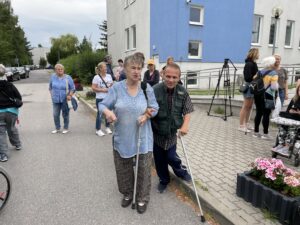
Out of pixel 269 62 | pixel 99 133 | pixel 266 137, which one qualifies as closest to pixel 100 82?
pixel 99 133

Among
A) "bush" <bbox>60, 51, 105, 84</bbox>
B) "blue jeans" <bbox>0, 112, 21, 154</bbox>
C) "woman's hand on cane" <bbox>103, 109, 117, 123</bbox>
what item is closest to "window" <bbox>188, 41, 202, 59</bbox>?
"bush" <bbox>60, 51, 105, 84</bbox>

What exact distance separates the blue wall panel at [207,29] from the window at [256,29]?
75 centimetres

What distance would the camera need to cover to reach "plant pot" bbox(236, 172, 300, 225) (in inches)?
111

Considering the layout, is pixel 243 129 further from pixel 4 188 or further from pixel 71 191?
pixel 4 188

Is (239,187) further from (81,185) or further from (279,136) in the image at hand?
Result: (81,185)

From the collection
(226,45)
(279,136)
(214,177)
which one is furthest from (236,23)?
(214,177)

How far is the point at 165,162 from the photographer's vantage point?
376 cm

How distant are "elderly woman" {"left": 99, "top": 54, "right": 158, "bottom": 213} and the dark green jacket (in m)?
0.19

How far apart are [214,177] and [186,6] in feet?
45.4

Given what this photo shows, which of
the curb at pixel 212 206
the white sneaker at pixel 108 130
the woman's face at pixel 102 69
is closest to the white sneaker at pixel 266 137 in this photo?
the curb at pixel 212 206

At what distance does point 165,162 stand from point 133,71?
4.70ft

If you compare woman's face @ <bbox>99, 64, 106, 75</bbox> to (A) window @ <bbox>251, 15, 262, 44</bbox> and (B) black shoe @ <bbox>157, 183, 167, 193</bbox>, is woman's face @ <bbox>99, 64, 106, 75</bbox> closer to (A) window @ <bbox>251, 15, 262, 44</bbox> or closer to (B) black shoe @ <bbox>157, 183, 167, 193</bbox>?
(B) black shoe @ <bbox>157, 183, 167, 193</bbox>

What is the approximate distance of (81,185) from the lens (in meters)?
4.07

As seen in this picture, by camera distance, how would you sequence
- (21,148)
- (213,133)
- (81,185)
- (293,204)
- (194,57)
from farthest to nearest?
(194,57) < (213,133) < (21,148) < (81,185) < (293,204)
